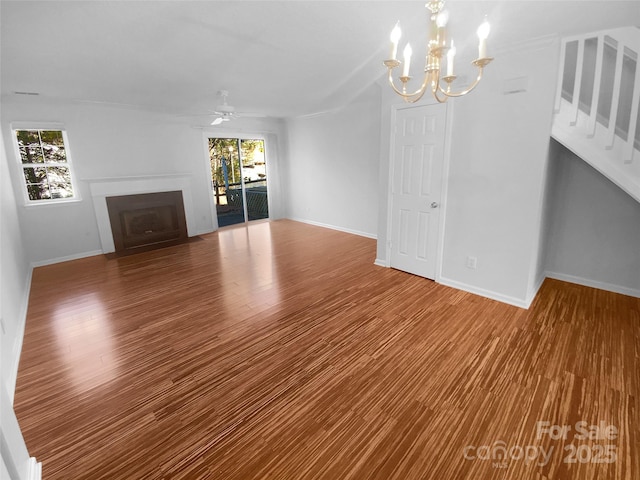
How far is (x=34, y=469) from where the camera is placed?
1445mm

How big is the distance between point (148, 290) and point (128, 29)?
267 cm

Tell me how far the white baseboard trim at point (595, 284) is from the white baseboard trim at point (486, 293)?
3.24ft

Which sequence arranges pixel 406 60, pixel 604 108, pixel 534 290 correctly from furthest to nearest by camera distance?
pixel 534 290 → pixel 604 108 → pixel 406 60

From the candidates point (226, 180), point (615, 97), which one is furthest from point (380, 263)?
point (226, 180)

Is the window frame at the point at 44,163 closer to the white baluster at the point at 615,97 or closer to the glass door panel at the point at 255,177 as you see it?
the glass door panel at the point at 255,177

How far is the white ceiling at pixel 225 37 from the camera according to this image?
7.29ft

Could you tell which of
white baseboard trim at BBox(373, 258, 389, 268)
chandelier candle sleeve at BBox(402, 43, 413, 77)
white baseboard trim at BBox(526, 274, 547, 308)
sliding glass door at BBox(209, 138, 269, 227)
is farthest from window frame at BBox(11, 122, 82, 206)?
white baseboard trim at BBox(526, 274, 547, 308)

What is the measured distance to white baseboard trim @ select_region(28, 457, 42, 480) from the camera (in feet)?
4.61

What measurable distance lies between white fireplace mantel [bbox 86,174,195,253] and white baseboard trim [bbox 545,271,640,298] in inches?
245

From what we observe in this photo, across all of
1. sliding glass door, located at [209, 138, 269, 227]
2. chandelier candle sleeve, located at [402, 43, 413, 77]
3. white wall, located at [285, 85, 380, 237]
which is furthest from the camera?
sliding glass door, located at [209, 138, 269, 227]

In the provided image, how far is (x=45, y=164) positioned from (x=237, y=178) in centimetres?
354

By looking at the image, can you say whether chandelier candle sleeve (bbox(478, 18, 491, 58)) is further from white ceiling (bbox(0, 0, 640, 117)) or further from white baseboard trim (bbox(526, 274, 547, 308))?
white baseboard trim (bbox(526, 274, 547, 308))

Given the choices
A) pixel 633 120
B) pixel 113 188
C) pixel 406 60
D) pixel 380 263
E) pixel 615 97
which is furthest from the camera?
pixel 113 188

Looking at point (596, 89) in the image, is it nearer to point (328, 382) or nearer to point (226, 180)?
point (328, 382)
